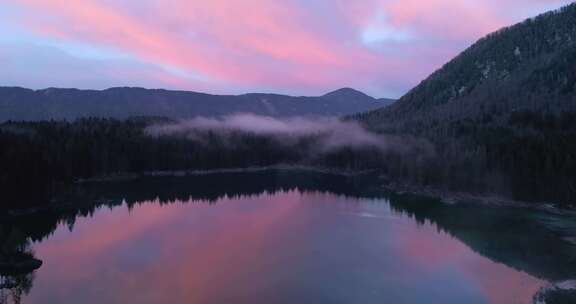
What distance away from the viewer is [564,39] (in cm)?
14550

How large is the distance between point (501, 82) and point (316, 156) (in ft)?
193

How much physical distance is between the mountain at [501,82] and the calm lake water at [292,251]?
56321 mm

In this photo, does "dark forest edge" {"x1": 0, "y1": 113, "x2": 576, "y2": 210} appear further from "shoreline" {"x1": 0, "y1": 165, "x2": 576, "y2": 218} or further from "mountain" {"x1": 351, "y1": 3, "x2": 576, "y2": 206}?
"shoreline" {"x1": 0, "y1": 165, "x2": 576, "y2": 218}

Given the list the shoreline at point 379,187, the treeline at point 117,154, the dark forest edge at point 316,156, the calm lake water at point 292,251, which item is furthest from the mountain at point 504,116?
the treeline at point 117,154

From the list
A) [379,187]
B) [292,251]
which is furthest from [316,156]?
[292,251]

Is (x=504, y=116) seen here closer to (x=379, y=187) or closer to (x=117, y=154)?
(x=379, y=187)

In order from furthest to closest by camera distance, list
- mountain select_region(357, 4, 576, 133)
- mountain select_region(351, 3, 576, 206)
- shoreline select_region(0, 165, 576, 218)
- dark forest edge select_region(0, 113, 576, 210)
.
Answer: mountain select_region(357, 4, 576, 133) < mountain select_region(351, 3, 576, 206) < dark forest edge select_region(0, 113, 576, 210) < shoreline select_region(0, 165, 576, 218)

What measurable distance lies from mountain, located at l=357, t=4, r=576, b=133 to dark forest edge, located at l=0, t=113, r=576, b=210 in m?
15.5

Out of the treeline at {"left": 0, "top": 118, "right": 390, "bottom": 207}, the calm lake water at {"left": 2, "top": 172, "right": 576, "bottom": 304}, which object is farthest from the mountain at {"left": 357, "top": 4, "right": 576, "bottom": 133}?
the calm lake water at {"left": 2, "top": 172, "right": 576, "bottom": 304}

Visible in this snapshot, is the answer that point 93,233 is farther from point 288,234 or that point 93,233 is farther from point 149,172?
point 149,172

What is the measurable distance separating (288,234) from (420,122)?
89.9 m

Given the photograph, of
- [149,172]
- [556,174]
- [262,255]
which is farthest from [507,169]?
[149,172]

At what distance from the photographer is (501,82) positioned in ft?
486

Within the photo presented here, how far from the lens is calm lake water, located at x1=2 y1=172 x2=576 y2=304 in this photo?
34531mm
